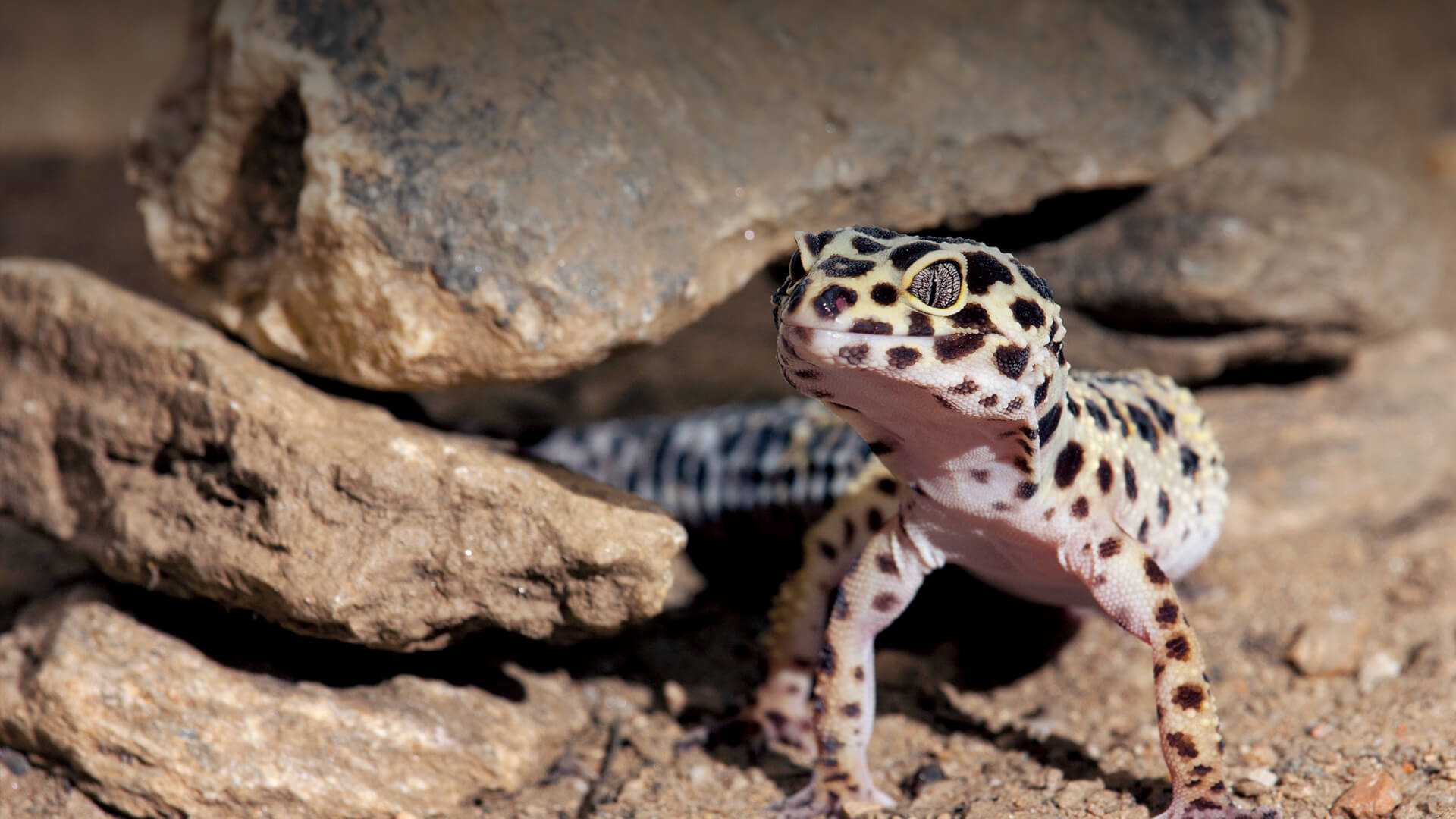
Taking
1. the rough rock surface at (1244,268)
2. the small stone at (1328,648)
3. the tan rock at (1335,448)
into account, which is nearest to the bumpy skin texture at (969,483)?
the small stone at (1328,648)

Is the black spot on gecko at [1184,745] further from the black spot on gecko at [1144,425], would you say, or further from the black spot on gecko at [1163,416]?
the black spot on gecko at [1163,416]

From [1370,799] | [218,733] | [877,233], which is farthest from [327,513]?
[1370,799]

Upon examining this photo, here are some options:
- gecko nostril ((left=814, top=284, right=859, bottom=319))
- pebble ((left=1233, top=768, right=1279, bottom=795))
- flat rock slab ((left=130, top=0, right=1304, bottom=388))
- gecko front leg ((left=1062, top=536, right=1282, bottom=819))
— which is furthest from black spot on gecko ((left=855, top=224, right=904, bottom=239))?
pebble ((left=1233, top=768, right=1279, bottom=795))

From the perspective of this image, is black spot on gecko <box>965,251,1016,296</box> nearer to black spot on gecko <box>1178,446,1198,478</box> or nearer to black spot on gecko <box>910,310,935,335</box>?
black spot on gecko <box>910,310,935,335</box>

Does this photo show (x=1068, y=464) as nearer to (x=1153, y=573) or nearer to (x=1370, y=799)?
(x=1153, y=573)

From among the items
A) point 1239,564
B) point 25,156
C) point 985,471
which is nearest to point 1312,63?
point 1239,564

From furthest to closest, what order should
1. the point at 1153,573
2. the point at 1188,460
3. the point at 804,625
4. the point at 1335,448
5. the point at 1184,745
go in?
1. the point at 1335,448
2. the point at 804,625
3. the point at 1188,460
4. the point at 1153,573
5. the point at 1184,745

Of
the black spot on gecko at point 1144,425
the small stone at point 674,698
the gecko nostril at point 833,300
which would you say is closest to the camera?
the gecko nostril at point 833,300
